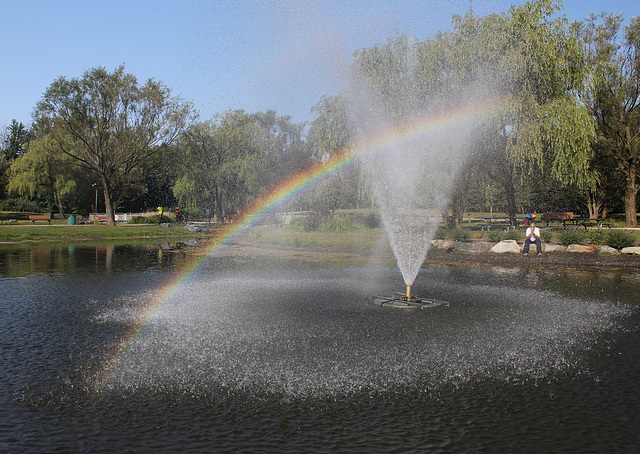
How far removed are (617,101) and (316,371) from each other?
117 feet

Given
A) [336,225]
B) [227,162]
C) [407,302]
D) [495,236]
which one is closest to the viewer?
[407,302]

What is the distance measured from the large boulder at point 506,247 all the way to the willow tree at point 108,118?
39.3 metres

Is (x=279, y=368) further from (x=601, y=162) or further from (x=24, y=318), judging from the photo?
(x=601, y=162)

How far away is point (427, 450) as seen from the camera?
16.7 ft

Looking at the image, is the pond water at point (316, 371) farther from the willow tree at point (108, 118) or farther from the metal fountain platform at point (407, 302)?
the willow tree at point (108, 118)

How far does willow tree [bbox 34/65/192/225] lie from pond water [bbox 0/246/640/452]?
1547 inches

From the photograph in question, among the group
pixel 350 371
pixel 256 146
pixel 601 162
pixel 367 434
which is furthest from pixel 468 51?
pixel 256 146

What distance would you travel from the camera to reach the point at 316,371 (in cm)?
726

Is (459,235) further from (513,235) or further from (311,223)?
(311,223)

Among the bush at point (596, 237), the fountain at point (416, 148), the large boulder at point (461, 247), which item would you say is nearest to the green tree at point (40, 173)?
the fountain at point (416, 148)

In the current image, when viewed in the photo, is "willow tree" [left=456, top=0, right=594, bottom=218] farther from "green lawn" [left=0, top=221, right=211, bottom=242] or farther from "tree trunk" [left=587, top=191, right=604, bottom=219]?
"green lawn" [left=0, top=221, right=211, bottom=242]

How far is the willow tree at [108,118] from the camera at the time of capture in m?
47.7

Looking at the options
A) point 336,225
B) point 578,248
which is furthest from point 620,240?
point 336,225

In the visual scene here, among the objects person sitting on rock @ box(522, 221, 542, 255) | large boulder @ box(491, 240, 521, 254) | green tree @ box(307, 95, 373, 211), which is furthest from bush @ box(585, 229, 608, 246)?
green tree @ box(307, 95, 373, 211)
